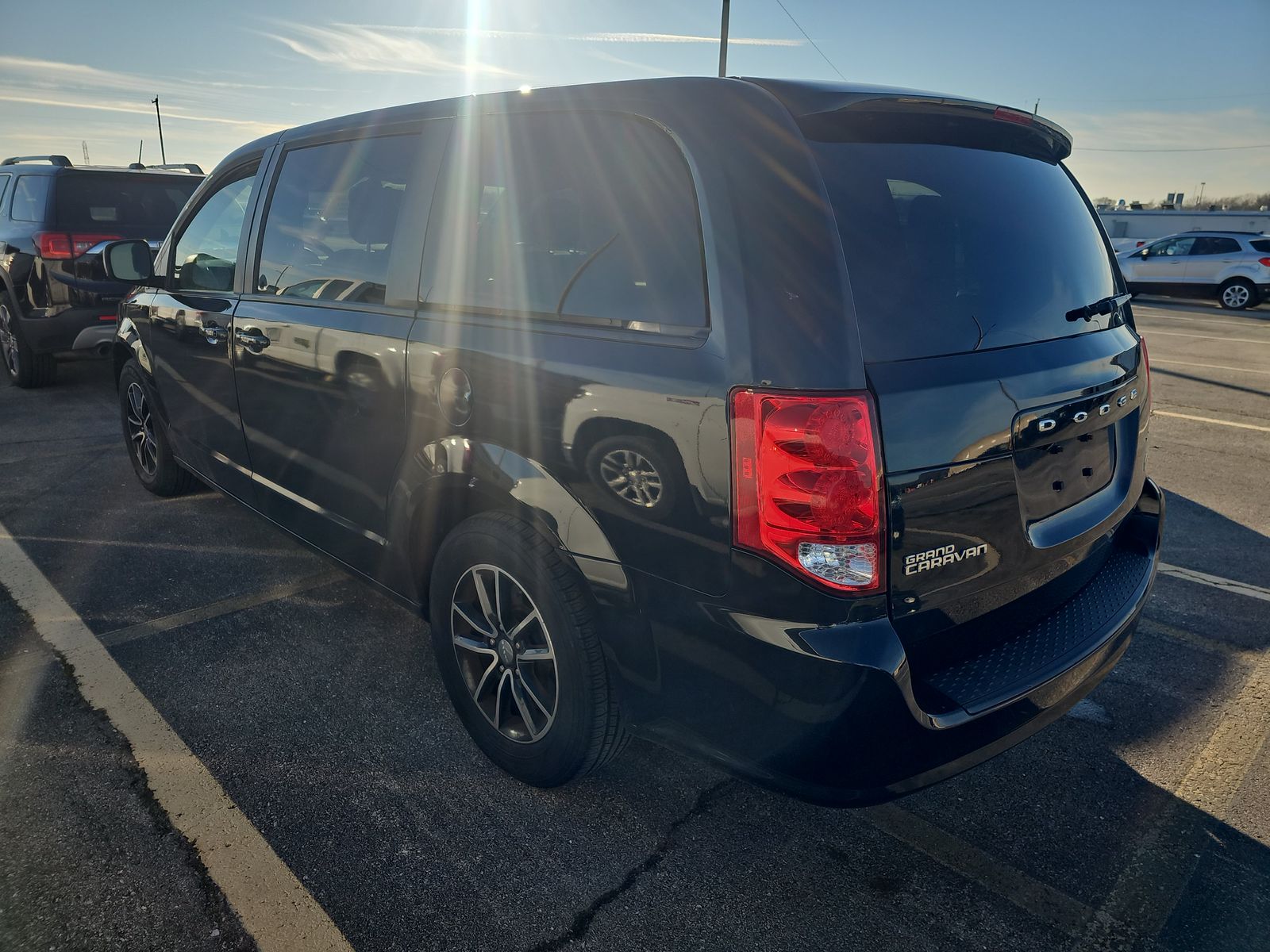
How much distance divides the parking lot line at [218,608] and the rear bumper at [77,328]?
14.3 ft

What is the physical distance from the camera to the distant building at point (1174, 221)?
41.5m

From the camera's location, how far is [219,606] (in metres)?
3.67

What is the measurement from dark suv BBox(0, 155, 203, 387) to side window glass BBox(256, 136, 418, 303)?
4.33 m

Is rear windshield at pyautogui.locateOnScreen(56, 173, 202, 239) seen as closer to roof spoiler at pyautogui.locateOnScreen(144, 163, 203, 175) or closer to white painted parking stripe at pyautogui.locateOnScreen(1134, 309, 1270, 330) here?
roof spoiler at pyautogui.locateOnScreen(144, 163, 203, 175)

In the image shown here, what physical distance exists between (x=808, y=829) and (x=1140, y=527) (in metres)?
1.32

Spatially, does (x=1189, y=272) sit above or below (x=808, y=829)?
above

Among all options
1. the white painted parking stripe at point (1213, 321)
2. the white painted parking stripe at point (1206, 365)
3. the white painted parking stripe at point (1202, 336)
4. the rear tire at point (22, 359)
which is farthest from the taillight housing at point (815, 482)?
the white painted parking stripe at point (1213, 321)

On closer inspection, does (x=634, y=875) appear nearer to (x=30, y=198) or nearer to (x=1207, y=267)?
(x=30, y=198)

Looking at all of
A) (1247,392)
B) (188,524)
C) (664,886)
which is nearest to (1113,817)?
(664,886)

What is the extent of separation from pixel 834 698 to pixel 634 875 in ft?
2.77

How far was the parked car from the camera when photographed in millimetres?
18516

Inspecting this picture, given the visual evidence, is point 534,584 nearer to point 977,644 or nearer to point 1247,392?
point 977,644

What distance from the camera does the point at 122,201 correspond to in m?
7.51

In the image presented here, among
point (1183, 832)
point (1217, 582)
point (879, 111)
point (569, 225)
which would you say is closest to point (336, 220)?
point (569, 225)
